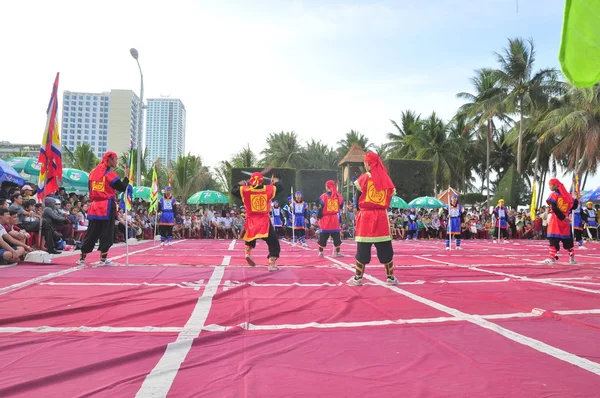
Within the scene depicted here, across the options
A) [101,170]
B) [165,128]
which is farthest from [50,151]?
[165,128]

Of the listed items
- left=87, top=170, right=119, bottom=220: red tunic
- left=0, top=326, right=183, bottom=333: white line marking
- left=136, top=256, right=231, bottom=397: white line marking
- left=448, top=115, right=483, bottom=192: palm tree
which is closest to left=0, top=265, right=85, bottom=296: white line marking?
left=87, top=170, right=119, bottom=220: red tunic

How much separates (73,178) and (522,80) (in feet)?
96.5

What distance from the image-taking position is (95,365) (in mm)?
2627

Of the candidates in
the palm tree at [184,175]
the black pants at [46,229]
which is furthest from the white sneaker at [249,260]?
the palm tree at [184,175]

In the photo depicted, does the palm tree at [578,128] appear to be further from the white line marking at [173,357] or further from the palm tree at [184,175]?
the palm tree at [184,175]

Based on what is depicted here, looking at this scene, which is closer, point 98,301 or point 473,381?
point 473,381

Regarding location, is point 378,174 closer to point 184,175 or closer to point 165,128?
point 184,175

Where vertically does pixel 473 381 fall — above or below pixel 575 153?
below

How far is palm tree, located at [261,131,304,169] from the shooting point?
4747 centimetres

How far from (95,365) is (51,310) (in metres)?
1.75

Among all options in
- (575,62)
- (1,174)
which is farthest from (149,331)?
(1,174)

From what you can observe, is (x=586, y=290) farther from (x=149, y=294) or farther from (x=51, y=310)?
(x=51, y=310)

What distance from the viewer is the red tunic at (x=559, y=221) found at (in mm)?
8797

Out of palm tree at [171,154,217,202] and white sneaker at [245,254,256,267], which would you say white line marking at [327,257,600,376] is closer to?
white sneaker at [245,254,256,267]
